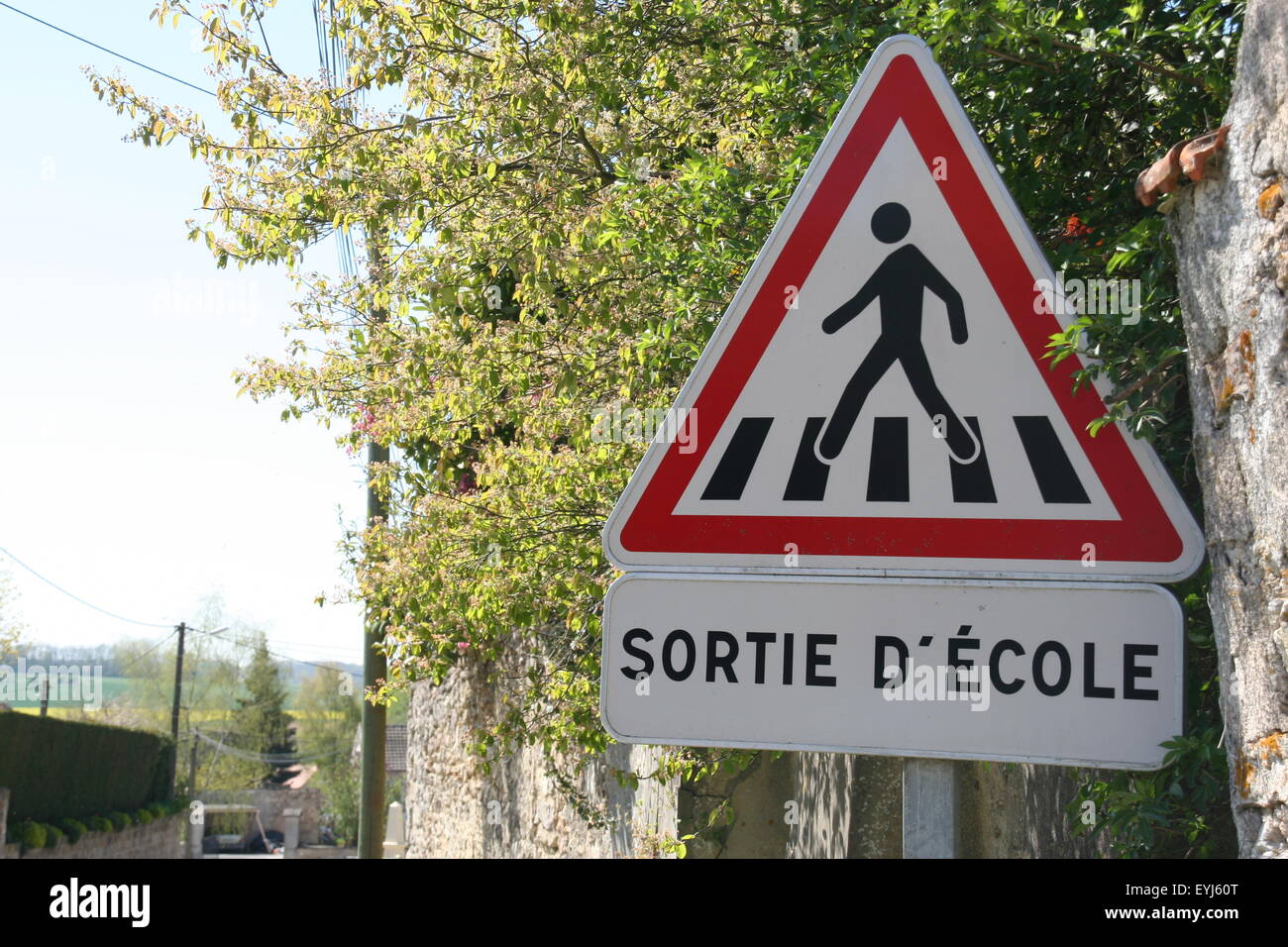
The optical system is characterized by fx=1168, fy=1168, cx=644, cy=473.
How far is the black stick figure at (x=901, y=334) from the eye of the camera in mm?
1715

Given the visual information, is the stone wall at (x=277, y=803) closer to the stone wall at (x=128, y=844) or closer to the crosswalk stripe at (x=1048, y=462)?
the stone wall at (x=128, y=844)

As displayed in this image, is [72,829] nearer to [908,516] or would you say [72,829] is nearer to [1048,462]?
[908,516]

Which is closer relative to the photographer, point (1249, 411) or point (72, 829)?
point (1249, 411)

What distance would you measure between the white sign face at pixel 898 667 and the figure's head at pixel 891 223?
530 mm

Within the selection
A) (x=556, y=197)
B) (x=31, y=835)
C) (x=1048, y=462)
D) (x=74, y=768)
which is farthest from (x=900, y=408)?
(x=74, y=768)

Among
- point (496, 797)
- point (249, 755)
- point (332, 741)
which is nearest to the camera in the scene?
point (496, 797)

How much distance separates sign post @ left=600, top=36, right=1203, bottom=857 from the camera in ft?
5.30

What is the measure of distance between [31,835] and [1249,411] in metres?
20.6

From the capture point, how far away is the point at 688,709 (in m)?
1.73

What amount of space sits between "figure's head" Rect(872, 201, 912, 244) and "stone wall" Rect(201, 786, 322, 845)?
65907 millimetres

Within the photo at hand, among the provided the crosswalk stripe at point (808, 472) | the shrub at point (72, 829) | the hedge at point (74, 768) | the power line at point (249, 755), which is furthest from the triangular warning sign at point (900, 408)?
the power line at point (249, 755)

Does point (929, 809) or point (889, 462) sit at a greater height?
point (889, 462)

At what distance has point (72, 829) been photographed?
20.9 metres

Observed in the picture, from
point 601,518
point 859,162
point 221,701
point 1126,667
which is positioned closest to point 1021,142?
point 859,162
